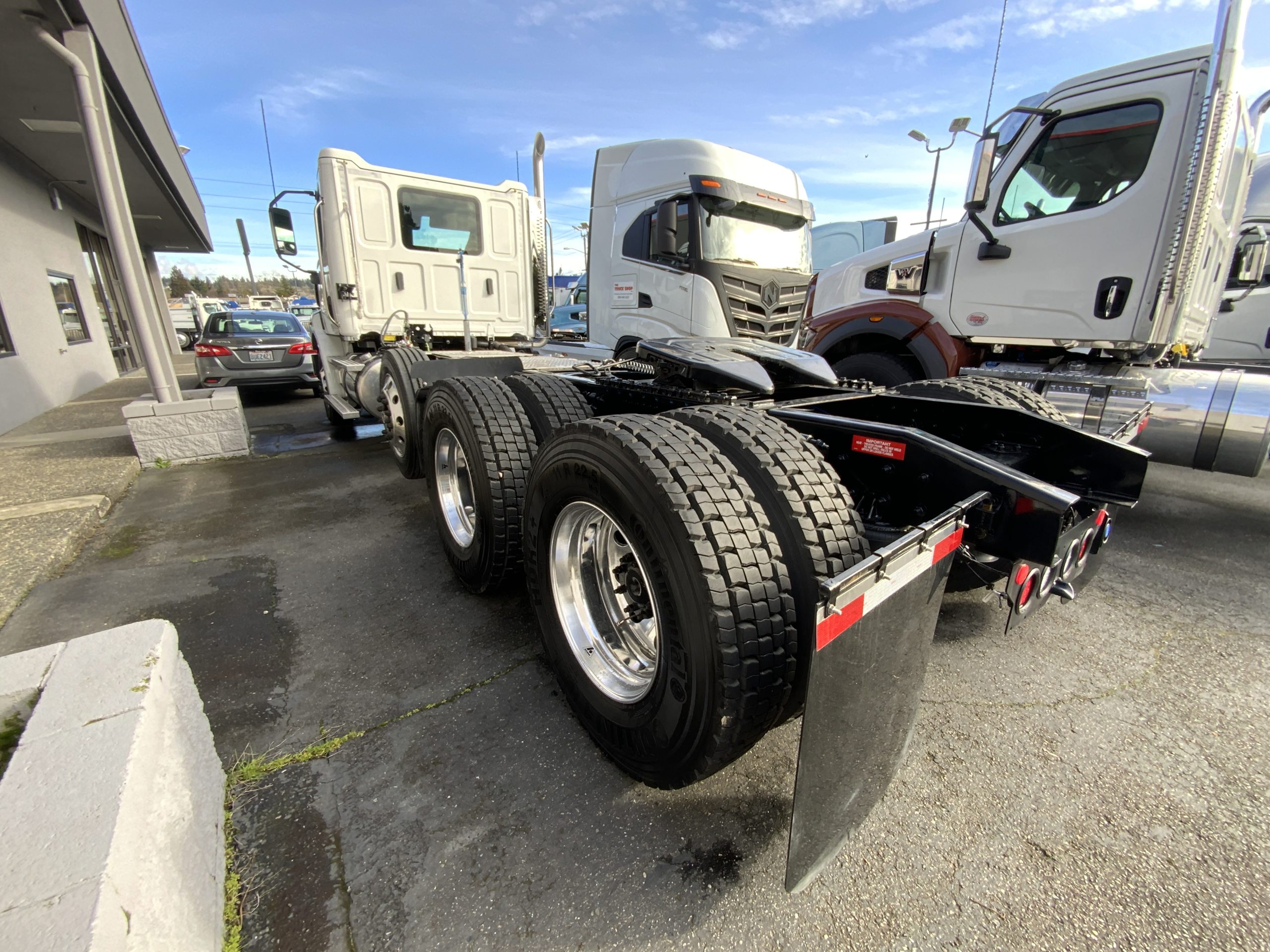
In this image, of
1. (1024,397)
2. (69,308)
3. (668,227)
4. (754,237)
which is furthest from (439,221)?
(69,308)

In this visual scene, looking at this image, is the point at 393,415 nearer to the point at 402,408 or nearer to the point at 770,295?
the point at 402,408

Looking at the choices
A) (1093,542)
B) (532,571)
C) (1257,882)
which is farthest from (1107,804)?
(532,571)

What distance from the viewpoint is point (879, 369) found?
5414mm

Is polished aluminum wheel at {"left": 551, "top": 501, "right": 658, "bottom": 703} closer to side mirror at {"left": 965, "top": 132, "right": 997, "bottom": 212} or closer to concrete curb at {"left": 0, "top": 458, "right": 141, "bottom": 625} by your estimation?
concrete curb at {"left": 0, "top": 458, "right": 141, "bottom": 625}

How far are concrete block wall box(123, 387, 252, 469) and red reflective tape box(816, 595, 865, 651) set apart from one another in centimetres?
696

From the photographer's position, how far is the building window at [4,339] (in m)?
7.69

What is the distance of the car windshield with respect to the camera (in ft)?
32.3

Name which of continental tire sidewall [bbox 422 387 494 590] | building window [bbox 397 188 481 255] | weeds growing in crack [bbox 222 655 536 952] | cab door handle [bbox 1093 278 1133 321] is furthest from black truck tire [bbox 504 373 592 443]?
building window [bbox 397 188 481 255]

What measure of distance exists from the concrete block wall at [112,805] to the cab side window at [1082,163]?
6027 millimetres

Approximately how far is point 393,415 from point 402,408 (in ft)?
1.65

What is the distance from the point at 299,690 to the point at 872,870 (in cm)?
221

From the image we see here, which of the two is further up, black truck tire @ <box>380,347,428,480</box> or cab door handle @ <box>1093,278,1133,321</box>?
cab door handle @ <box>1093,278,1133,321</box>

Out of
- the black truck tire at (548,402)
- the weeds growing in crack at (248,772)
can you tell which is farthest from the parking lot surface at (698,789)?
the black truck tire at (548,402)

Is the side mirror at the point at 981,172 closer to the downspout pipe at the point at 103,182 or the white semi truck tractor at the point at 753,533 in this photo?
the white semi truck tractor at the point at 753,533
